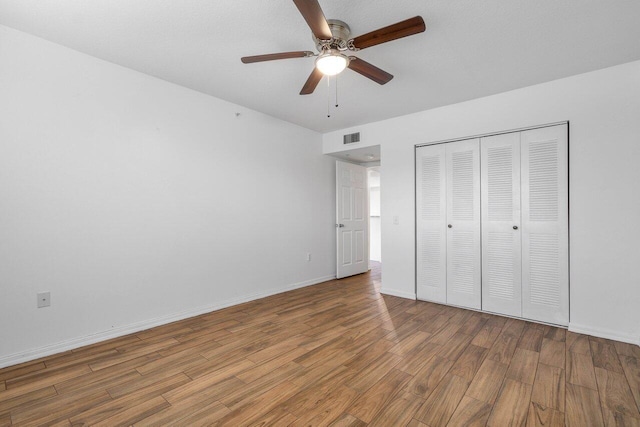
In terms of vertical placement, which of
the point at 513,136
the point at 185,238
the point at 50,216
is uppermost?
the point at 513,136

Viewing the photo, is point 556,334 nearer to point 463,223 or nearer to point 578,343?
point 578,343

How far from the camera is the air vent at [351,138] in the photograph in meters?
4.59

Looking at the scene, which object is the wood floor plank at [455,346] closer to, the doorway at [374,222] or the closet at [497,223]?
the closet at [497,223]

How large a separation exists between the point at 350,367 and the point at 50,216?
2750 millimetres

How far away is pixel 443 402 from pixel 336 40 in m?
2.46

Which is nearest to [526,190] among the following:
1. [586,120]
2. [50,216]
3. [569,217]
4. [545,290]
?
[569,217]

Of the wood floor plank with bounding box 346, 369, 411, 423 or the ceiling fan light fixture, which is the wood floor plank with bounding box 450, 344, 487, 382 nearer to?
the wood floor plank with bounding box 346, 369, 411, 423

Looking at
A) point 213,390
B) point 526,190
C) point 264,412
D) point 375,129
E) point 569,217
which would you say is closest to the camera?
point 264,412

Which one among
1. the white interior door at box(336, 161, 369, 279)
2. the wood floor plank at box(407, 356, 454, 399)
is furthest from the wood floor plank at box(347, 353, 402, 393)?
the white interior door at box(336, 161, 369, 279)

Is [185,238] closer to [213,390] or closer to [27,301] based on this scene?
[27,301]

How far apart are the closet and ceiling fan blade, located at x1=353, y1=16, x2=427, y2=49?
220 centimetres

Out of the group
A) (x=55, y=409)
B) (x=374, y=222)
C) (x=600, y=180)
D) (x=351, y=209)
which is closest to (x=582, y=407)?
(x=600, y=180)

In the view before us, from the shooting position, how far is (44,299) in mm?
2385

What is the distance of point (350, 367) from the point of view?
220 cm
